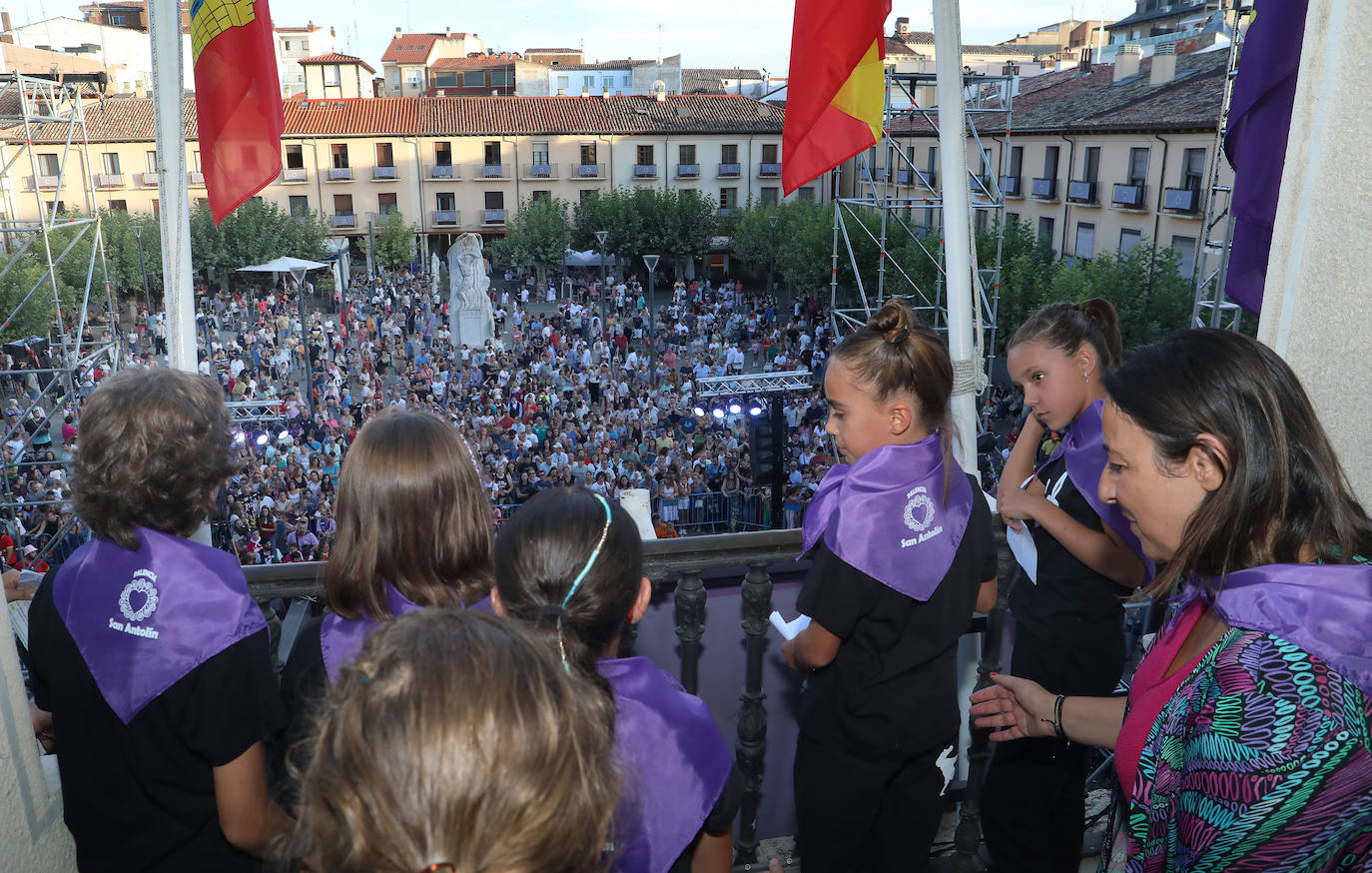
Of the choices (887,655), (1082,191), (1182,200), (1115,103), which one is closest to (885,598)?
(887,655)

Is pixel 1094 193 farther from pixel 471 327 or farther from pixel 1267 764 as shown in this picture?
pixel 1267 764

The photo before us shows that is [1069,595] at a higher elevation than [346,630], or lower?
lower

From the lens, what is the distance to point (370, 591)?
148cm

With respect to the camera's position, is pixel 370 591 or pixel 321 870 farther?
pixel 370 591

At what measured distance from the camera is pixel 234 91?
103 inches

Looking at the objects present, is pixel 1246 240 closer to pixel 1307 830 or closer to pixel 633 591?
pixel 1307 830

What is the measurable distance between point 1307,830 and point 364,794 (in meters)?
0.98

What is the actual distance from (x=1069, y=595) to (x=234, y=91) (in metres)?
2.50

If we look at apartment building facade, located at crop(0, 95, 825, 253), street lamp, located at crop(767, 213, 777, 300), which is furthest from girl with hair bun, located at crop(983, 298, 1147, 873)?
apartment building facade, located at crop(0, 95, 825, 253)

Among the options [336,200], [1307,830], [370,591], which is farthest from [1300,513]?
[336,200]

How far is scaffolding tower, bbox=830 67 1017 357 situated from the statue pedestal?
25.3 ft

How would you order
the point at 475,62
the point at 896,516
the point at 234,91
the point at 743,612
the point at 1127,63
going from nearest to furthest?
the point at 896,516 → the point at 743,612 → the point at 234,91 → the point at 1127,63 → the point at 475,62

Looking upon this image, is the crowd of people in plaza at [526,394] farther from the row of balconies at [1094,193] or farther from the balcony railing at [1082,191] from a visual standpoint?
the balcony railing at [1082,191]

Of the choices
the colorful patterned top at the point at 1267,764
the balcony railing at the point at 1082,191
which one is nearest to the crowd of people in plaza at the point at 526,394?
the colorful patterned top at the point at 1267,764
